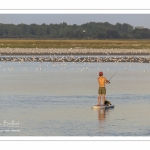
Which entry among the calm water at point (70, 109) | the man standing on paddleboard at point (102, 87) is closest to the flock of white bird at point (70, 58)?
the calm water at point (70, 109)

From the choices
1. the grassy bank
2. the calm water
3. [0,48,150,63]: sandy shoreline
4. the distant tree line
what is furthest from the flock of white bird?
the distant tree line

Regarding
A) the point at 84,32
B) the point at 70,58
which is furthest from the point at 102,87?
the point at 84,32

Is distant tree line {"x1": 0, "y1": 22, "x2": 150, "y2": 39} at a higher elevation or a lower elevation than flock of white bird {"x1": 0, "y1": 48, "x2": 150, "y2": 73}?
higher

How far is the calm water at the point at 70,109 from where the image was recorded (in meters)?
13.9

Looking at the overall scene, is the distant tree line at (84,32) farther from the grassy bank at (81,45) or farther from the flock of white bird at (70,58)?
the flock of white bird at (70,58)

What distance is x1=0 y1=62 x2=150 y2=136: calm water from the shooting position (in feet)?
45.5

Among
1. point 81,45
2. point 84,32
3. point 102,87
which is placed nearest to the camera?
point 102,87


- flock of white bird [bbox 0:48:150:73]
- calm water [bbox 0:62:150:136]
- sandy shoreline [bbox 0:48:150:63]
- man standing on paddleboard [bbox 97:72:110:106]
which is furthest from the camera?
sandy shoreline [bbox 0:48:150:63]

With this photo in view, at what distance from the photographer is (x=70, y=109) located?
1702cm

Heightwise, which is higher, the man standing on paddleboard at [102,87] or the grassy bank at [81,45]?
the grassy bank at [81,45]

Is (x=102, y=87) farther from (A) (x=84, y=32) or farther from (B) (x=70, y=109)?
(A) (x=84, y=32)

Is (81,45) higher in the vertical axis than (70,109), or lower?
higher

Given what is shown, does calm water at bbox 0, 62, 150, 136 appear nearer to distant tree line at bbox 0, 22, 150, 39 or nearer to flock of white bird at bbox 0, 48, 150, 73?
flock of white bird at bbox 0, 48, 150, 73

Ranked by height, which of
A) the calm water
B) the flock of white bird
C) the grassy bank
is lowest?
the calm water
